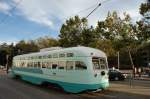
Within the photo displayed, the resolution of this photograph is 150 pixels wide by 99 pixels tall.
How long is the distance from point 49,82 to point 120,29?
25.9 metres

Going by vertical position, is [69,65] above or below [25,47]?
below

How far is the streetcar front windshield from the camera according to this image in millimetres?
18784

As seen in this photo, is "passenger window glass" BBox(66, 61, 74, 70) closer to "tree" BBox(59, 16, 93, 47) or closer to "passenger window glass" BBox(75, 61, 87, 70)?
"passenger window glass" BBox(75, 61, 87, 70)

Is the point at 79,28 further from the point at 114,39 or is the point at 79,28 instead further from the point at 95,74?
the point at 95,74

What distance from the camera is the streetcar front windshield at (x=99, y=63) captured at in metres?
18.8

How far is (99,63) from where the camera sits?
19.3 metres

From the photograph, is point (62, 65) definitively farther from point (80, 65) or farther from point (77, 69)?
point (80, 65)

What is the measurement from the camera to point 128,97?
17.1 metres

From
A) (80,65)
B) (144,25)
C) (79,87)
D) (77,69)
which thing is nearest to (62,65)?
(77,69)

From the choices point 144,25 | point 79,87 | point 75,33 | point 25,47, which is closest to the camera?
point 79,87

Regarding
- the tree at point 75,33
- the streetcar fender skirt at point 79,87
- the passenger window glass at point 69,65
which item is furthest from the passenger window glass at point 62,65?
the tree at point 75,33

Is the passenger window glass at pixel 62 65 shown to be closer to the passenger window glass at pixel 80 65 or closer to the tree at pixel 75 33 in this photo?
the passenger window glass at pixel 80 65

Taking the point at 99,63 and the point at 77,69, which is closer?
the point at 77,69

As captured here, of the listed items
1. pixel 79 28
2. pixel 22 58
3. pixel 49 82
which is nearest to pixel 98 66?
pixel 49 82
